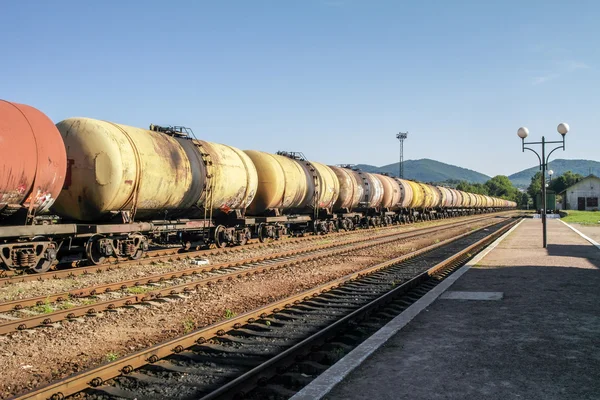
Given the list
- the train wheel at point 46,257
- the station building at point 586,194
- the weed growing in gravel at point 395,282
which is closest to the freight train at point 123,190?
the train wheel at point 46,257

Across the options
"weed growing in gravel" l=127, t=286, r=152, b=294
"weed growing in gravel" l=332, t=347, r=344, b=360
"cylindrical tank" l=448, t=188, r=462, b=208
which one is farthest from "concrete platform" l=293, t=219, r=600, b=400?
"cylindrical tank" l=448, t=188, r=462, b=208

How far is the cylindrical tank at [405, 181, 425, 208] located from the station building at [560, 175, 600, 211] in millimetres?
76590

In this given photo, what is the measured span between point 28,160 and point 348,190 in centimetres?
2031

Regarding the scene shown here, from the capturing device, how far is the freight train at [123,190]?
414 inches

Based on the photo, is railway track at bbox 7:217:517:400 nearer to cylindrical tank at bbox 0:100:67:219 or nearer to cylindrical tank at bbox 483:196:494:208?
cylindrical tank at bbox 0:100:67:219

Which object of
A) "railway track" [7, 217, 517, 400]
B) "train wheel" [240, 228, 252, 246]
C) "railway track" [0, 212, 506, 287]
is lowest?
"railway track" [7, 217, 517, 400]

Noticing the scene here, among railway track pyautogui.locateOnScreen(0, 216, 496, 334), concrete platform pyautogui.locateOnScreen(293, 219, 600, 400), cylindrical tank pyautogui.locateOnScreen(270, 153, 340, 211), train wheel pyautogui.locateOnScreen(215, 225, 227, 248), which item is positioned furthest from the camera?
cylindrical tank pyautogui.locateOnScreen(270, 153, 340, 211)

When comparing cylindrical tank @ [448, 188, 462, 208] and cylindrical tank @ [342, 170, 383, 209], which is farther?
cylindrical tank @ [448, 188, 462, 208]

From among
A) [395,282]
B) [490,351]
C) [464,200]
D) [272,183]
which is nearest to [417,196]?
[272,183]

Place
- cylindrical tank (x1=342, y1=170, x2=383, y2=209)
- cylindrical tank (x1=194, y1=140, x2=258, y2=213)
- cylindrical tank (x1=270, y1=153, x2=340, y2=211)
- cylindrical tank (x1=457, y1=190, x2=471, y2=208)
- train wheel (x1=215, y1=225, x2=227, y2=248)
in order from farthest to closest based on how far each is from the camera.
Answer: cylindrical tank (x1=457, y1=190, x2=471, y2=208) → cylindrical tank (x1=342, y1=170, x2=383, y2=209) → cylindrical tank (x1=270, y1=153, x2=340, y2=211) → train wheel (x1=215, y1=225, x2=227, y2=248) → cylindrical tank (x1=194, y1=140, x2=258, y2=213)

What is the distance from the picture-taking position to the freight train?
10516mm

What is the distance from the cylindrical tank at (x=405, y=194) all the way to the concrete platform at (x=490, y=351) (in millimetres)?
28925

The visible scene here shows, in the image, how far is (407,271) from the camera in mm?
13672

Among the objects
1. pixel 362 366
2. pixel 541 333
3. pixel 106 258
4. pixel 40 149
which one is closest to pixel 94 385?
pixel 362 366
